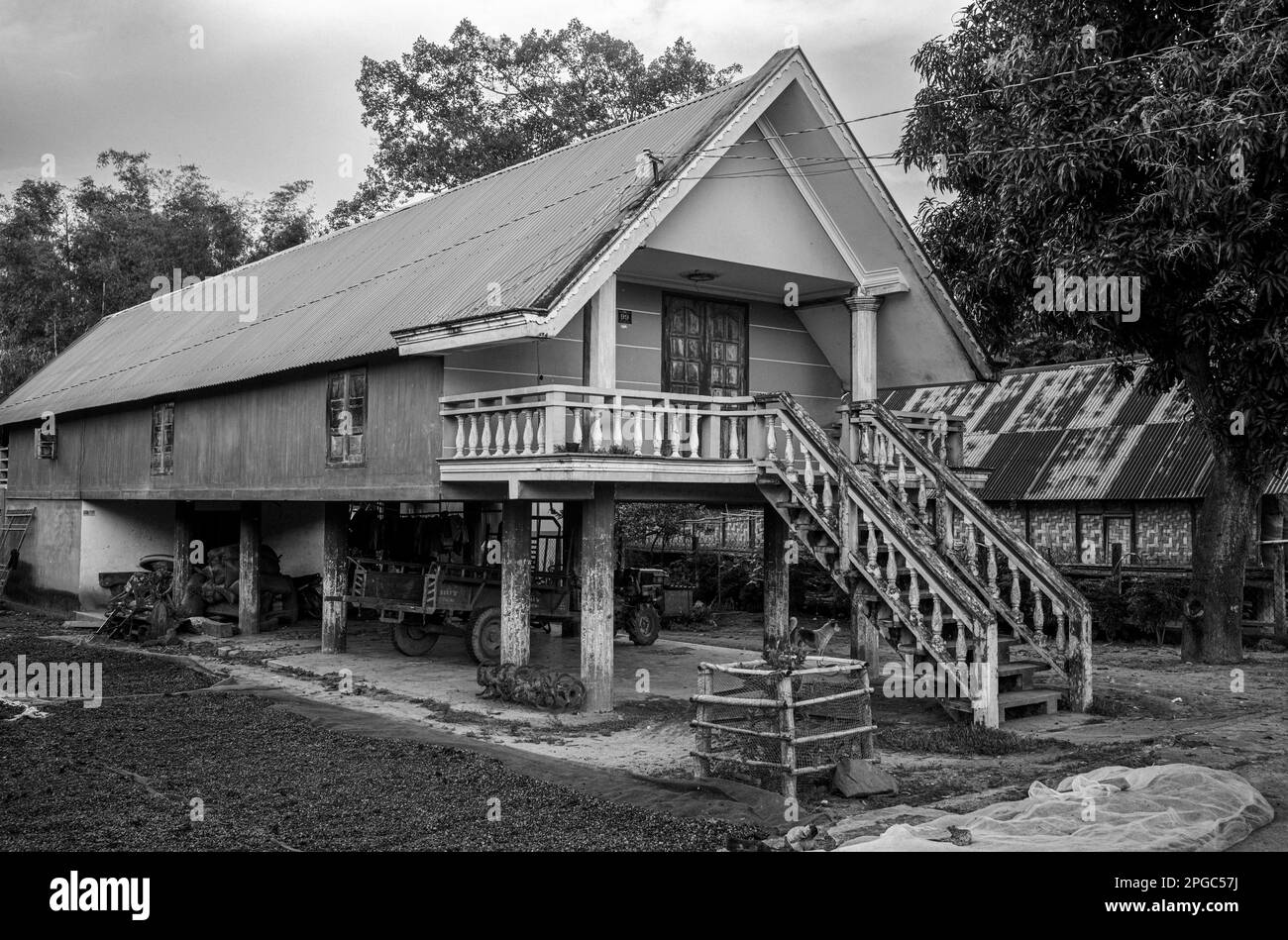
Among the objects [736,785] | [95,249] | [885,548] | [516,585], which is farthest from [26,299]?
[736,785]

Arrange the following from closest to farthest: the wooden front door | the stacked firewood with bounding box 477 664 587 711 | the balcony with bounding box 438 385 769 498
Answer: the balcony with bounding box 438 385 769 498, the stacked firewood with bounding box 477 664 587 711, the wooden front door

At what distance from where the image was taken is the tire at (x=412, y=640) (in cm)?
2011

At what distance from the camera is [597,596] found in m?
14.2

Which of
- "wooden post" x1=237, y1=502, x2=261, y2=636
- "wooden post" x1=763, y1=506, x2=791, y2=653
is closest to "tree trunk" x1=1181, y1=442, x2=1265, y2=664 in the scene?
"wooden post" x1=763, y1=506, x2=791, y2=653

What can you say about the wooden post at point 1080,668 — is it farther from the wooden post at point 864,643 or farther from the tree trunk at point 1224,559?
the tree trunk at point 1224,559

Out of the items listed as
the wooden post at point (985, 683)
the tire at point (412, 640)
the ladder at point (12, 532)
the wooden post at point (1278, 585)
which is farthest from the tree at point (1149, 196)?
the ladder at point (12, 532)

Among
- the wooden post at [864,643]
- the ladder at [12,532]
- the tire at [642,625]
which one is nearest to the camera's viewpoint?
the wooden post at [864,643]

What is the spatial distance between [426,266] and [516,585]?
593 cm

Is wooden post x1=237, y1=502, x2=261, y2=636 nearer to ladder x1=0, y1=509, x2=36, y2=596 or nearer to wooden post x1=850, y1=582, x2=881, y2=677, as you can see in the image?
ladder x1=0, y1=509, x2=36, y2=596

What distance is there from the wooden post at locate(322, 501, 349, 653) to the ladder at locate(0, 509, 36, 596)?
48.4 ft

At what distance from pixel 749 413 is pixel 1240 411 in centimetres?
798

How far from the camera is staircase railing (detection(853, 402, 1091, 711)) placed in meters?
14.3

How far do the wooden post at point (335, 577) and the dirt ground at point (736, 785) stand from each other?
2028 mm

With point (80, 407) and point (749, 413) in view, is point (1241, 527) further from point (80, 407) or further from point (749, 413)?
point (80, 407)
